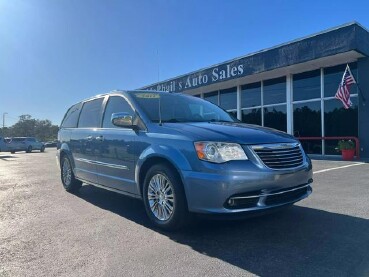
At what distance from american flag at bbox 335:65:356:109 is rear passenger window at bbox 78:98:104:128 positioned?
10.6 m

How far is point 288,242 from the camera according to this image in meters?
3.82

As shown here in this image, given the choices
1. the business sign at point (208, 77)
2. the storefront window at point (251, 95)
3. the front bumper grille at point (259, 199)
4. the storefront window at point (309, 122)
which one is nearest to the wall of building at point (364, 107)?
the storefront window at point (309, 122)

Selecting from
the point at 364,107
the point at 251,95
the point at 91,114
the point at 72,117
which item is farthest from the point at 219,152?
the point at 251,95

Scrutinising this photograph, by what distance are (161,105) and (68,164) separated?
3.13m

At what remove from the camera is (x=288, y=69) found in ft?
51.8

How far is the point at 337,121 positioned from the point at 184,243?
517 inches

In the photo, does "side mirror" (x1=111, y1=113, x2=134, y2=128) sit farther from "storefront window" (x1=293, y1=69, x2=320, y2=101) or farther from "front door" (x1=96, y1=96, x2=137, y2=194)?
"storefront window" (x1=293, y1=69, x2=320, y2=101)

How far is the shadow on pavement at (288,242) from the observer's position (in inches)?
126

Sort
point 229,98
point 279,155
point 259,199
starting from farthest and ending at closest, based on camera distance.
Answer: point 229,98 < point 279,155 < point 259,199

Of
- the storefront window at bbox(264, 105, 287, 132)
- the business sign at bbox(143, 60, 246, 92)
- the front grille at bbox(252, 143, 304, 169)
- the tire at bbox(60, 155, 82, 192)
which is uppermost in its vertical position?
the business sign at bbox(143, 60, 246, 92)

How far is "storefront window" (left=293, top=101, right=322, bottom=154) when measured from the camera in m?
15.8

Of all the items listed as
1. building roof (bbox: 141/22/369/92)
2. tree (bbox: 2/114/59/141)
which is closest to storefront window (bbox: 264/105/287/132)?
building roof (bbox: 141/22/369/92)

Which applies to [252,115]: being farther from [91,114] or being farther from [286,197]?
[286,197]

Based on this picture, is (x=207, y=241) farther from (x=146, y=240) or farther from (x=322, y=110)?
(x=322, y=110)
